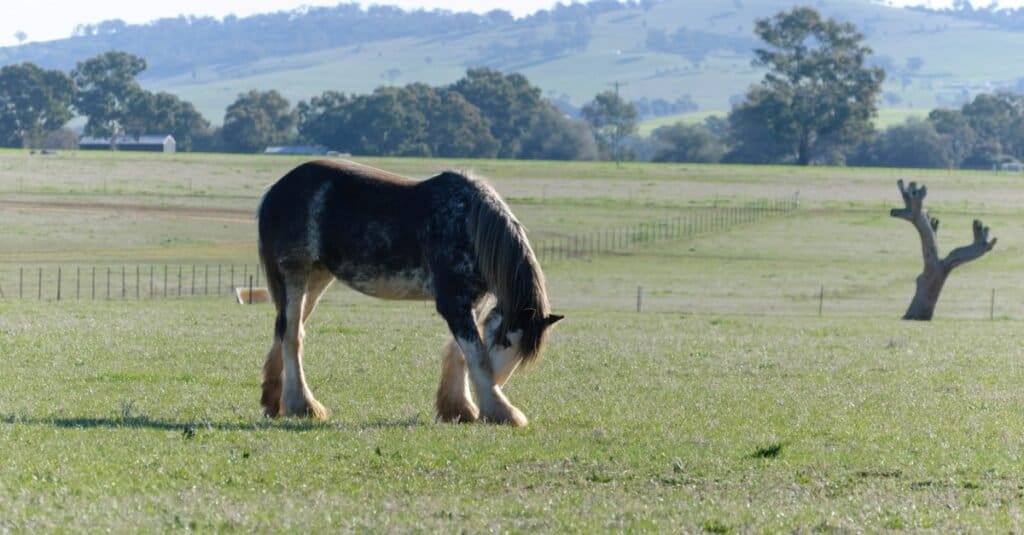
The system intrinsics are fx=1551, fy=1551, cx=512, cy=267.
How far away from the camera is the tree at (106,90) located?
511 feet

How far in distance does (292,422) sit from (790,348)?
11639 millimetres

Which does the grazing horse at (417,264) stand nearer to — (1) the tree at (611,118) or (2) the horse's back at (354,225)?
(2) the horse's back at (354,225)

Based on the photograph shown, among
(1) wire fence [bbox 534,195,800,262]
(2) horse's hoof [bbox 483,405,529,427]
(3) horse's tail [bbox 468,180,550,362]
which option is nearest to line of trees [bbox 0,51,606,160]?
(1) wire fence [bbox 534,195,800,262]

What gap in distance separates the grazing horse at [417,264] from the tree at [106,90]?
477ft

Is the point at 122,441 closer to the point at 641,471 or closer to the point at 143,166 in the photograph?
the point at 641,471

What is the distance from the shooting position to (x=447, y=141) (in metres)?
144

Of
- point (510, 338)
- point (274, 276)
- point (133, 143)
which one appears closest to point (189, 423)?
point (274, 276)

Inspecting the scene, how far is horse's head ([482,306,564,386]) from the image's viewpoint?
14.1 metres

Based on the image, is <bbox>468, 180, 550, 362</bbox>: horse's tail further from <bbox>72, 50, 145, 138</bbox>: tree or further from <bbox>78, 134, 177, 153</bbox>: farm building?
<bbox>72, 50, 145, 138</bbox>: tree

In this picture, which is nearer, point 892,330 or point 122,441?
point 122,441

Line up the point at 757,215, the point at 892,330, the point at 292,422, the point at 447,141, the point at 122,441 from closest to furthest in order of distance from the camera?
1. the point at 122,441
2. the point at 292,422
3. the point at 892,330
4. the point at 757,215
5. the point at 447,141

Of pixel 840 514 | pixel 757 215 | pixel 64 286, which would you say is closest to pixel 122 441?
pixel 840 514

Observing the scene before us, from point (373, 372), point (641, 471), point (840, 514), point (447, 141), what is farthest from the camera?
point (447, 141)

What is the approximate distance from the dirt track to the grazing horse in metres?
60.2
